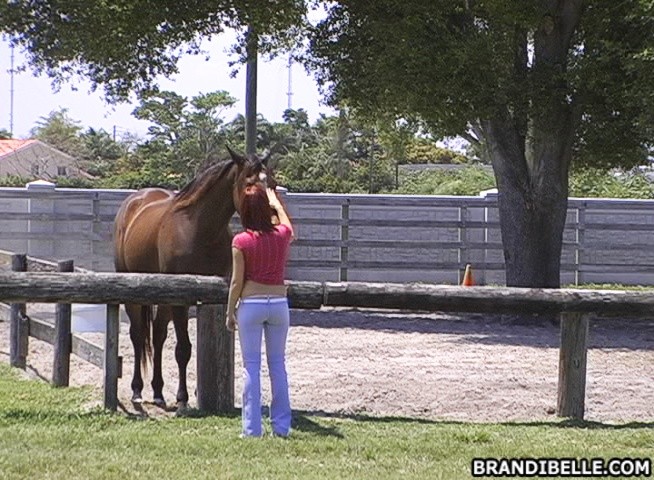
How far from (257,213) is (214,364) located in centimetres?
174

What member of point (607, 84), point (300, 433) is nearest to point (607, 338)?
point (607, 84)

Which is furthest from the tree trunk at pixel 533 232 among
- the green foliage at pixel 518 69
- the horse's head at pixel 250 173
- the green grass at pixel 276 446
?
the horse's head at pixel 250 173

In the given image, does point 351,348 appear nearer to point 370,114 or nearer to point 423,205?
point 370,114

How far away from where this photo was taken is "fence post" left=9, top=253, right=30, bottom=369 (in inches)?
427

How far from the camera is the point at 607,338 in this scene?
569 inches

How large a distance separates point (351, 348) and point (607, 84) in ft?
17.7

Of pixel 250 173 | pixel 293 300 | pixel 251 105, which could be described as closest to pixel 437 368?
pixel 293 300

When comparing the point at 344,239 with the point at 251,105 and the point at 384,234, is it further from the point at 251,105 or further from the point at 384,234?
the point at 251,105

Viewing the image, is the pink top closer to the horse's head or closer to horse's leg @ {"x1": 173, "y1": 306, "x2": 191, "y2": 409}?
the horse's head

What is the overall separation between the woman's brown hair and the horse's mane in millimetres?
1813

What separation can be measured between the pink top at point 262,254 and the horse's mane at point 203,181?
6.29 ft

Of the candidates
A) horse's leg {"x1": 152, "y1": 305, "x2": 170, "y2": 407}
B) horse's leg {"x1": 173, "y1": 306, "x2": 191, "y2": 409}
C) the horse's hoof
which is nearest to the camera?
the horse's hoof

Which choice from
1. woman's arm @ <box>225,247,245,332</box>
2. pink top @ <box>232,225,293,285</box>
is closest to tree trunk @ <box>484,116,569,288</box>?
pink top @ <box>232,225,293,285</box>

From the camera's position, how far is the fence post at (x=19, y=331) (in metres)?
10.8
